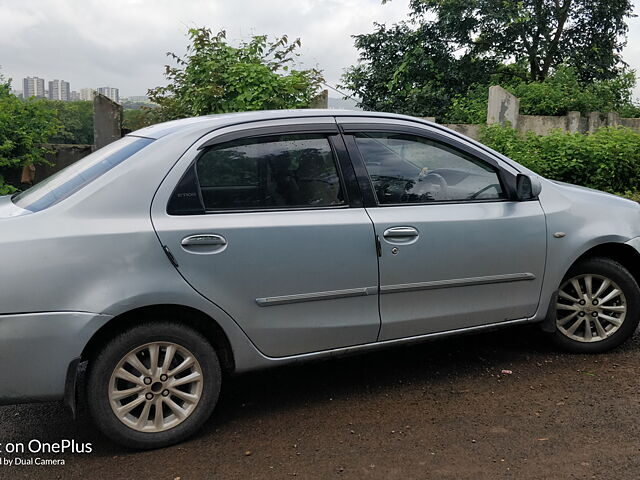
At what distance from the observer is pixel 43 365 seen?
3.15m

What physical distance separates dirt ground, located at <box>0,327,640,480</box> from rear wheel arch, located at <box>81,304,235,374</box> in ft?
1.51

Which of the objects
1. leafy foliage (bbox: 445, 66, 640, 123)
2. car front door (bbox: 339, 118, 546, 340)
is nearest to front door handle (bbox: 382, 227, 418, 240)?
car front door (bbox: 339, 118, 546, 340)

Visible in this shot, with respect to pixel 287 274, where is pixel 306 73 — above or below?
above

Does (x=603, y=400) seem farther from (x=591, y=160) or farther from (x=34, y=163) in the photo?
(x=34, y=163)

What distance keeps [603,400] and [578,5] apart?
14.2 metres

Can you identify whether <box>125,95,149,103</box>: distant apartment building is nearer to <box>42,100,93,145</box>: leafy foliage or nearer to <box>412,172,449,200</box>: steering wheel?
<box>42,100,93,145</box>: leafy foliage

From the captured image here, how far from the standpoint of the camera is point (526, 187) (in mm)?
4301

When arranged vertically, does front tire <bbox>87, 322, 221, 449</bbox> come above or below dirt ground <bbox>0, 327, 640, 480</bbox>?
above

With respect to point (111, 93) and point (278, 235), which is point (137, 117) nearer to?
point (111, 93)

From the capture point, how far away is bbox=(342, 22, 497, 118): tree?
15.3 m

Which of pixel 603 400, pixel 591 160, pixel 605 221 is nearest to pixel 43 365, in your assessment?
pixel 603 400

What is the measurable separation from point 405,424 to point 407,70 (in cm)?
1269

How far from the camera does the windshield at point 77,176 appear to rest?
3.45 metres

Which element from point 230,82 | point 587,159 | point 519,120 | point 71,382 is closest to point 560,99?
point 519,120
